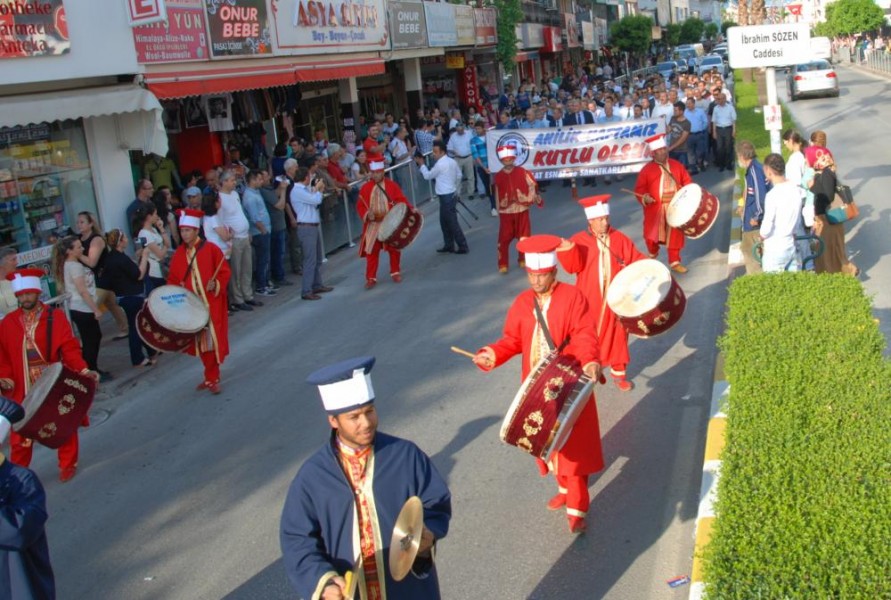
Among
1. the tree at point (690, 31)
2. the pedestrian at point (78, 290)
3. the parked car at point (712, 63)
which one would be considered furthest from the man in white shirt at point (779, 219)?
the tree at point (690, 31)

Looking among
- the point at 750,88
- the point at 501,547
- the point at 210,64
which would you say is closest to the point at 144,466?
the point at 501,547

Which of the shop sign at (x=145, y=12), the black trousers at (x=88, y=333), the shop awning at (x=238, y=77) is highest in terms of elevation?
the shop sign at (x=145, y=12)

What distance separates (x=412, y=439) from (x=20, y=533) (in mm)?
4098

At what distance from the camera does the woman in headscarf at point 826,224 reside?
11.1 metres

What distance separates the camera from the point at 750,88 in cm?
4125

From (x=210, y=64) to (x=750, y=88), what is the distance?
29188 millimetres

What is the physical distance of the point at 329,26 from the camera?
21.9 metres

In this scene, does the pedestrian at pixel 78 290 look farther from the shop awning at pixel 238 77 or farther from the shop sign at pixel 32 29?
the shop awning at pixel 238 77

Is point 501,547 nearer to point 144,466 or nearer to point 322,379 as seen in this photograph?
point 322,379

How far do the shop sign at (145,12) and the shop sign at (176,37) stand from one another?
34 cm

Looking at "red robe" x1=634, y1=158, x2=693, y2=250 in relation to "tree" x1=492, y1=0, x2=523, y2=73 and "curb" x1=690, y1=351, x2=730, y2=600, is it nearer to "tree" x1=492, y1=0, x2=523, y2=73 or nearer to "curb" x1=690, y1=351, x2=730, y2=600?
"curb" x1=690, y1=351, x2=730, y2=600

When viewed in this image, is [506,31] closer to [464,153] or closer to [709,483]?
[464,153]

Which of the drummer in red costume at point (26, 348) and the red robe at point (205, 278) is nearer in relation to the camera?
the drummer in red costume at point (26, 348)

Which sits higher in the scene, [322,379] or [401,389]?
[322,379]
